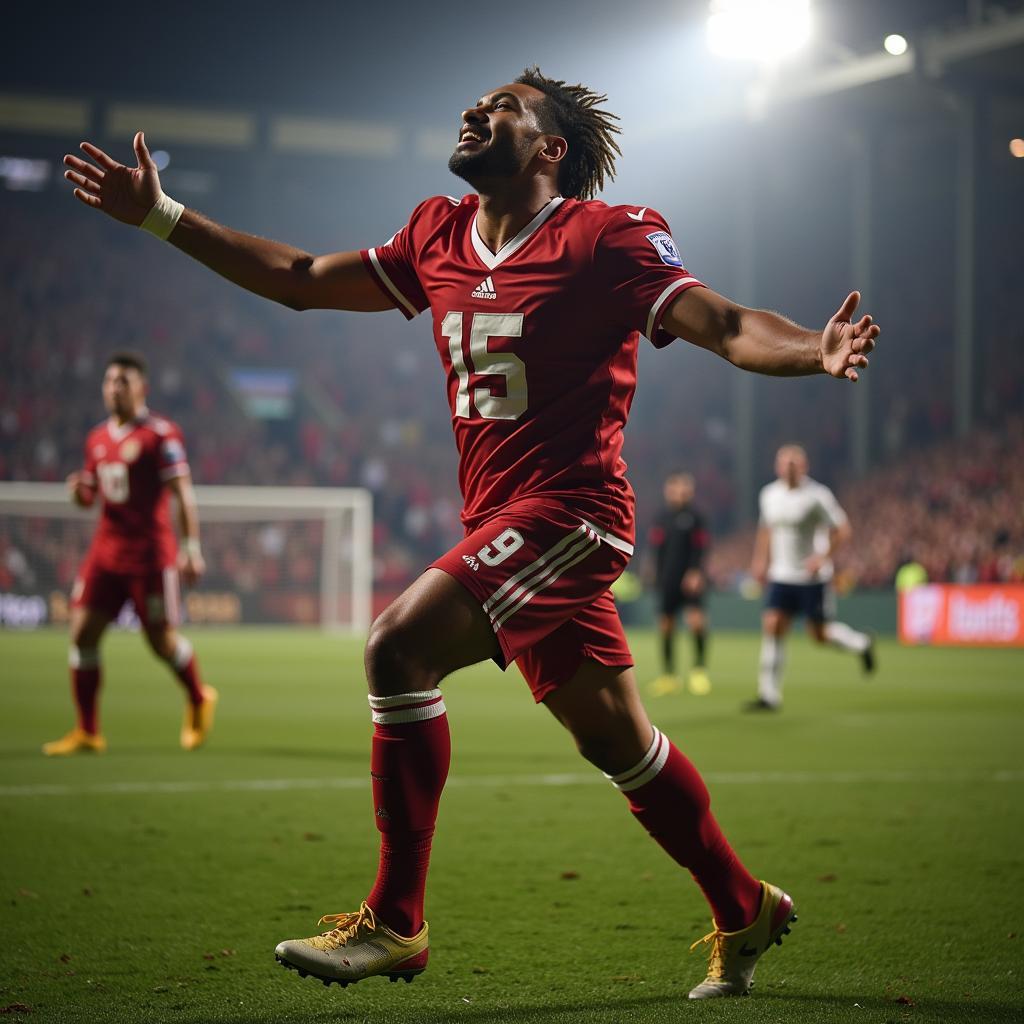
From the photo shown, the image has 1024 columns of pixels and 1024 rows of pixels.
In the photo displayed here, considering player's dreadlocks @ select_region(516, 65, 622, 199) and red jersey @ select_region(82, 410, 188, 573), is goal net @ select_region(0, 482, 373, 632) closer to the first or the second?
red jersey @ select_region(82, 410, 188, 573)

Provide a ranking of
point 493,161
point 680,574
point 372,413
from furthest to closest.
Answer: point 372,413 → point 680,574 → point 493,161

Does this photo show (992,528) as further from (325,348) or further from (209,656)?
(325,348)

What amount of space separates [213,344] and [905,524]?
17.7 metres

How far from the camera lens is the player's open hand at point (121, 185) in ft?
14.0

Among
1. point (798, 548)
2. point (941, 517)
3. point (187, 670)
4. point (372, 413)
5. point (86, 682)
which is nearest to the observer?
point (86, 682)

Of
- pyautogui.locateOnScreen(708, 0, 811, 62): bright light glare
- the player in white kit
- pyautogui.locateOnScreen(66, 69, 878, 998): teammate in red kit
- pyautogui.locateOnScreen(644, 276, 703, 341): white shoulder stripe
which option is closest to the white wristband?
pyautogui.locateOnScreen(66, 69, 878, 998): teammate in red kit

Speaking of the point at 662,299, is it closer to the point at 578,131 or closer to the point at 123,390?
the point at 578,131

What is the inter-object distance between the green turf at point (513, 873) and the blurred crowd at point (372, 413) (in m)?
19.6

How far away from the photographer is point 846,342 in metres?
3.33

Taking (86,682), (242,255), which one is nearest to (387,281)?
(242,255)

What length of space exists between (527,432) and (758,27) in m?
28.1

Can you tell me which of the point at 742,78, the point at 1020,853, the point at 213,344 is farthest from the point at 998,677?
the point at 213,344

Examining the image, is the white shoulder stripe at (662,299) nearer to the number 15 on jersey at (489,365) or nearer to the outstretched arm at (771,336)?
the outstretched arm at (771,336)

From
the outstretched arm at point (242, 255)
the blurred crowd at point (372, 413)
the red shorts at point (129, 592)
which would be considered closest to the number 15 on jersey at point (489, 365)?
the outstretched arm at point (242, 255)
